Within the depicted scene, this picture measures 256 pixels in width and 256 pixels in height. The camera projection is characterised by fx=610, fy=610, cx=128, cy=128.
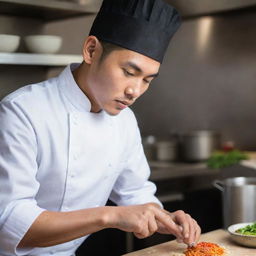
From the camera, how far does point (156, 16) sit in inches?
82.1

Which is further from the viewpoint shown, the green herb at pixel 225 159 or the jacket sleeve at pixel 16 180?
the green herb at pixel 225 159

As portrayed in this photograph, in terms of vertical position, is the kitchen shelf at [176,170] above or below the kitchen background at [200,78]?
below

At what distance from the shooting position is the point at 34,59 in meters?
3.64

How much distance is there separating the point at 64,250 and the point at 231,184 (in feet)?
2.40

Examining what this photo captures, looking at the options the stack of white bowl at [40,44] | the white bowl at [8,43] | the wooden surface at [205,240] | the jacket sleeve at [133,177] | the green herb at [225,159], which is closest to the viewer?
the wooden surface at [205,240]

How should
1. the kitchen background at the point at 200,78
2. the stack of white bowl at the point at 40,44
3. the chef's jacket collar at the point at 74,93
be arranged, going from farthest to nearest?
the kitchen background at the point at 200,78 → the stack of white bowl at the point at 40,44 → the chef's jacket collar at the point at 74,93

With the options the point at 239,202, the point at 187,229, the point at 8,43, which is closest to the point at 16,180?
the point at 187,229

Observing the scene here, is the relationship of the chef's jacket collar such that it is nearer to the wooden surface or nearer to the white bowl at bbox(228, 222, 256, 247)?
the wooden surface

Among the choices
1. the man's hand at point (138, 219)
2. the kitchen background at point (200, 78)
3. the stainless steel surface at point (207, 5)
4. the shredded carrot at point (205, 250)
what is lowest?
the shredded carrot at point (205, 250)

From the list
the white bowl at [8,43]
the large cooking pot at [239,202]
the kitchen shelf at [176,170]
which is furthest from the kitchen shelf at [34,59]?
the large cooking pot at [239,202]

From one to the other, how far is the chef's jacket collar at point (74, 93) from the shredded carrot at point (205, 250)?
24.5 inches

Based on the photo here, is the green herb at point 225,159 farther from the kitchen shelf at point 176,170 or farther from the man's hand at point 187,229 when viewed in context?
the man's hand at point 187,229

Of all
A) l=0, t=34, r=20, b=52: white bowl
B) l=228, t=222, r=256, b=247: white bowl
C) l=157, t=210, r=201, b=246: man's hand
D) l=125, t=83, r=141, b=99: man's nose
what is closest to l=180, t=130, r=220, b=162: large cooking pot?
l=0, t=34, r=20, b=52: white bowl

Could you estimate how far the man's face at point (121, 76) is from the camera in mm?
1984
